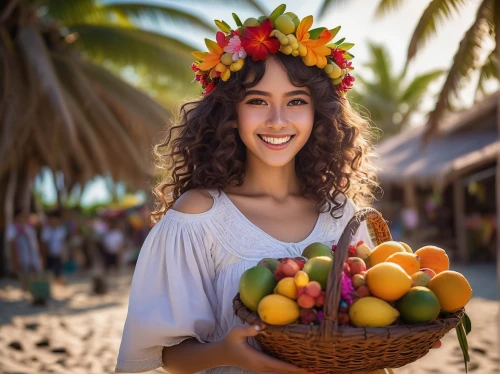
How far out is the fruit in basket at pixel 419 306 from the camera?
1.76 meters

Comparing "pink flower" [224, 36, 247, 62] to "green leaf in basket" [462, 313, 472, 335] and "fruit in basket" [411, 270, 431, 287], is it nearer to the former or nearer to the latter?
"fruit in basket" [411, 270, 431, 287]

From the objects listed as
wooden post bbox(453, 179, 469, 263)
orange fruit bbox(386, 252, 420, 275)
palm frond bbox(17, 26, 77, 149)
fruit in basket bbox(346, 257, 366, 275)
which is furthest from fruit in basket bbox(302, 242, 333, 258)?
wooden post bbox(453, 179, 469, 263)

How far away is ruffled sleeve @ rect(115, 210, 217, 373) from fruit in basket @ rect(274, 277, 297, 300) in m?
0.42

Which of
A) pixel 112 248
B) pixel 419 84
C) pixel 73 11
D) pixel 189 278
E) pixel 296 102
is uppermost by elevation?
pixel 419 84

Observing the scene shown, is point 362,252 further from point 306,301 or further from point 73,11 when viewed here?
point 73,11

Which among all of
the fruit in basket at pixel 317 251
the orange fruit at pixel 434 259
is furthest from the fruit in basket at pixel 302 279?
the orange fruit at pixel 434 259

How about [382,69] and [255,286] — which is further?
[382,69]

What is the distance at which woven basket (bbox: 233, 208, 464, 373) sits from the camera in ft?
5.43

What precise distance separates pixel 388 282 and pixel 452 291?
238 millimetres

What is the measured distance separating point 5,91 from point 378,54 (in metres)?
17.7

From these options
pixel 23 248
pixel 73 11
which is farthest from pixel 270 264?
pixel 73 11

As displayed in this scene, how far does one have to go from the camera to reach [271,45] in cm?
230

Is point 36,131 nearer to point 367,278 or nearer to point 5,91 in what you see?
point 5,91

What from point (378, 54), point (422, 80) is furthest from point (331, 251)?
point (378, 54)
